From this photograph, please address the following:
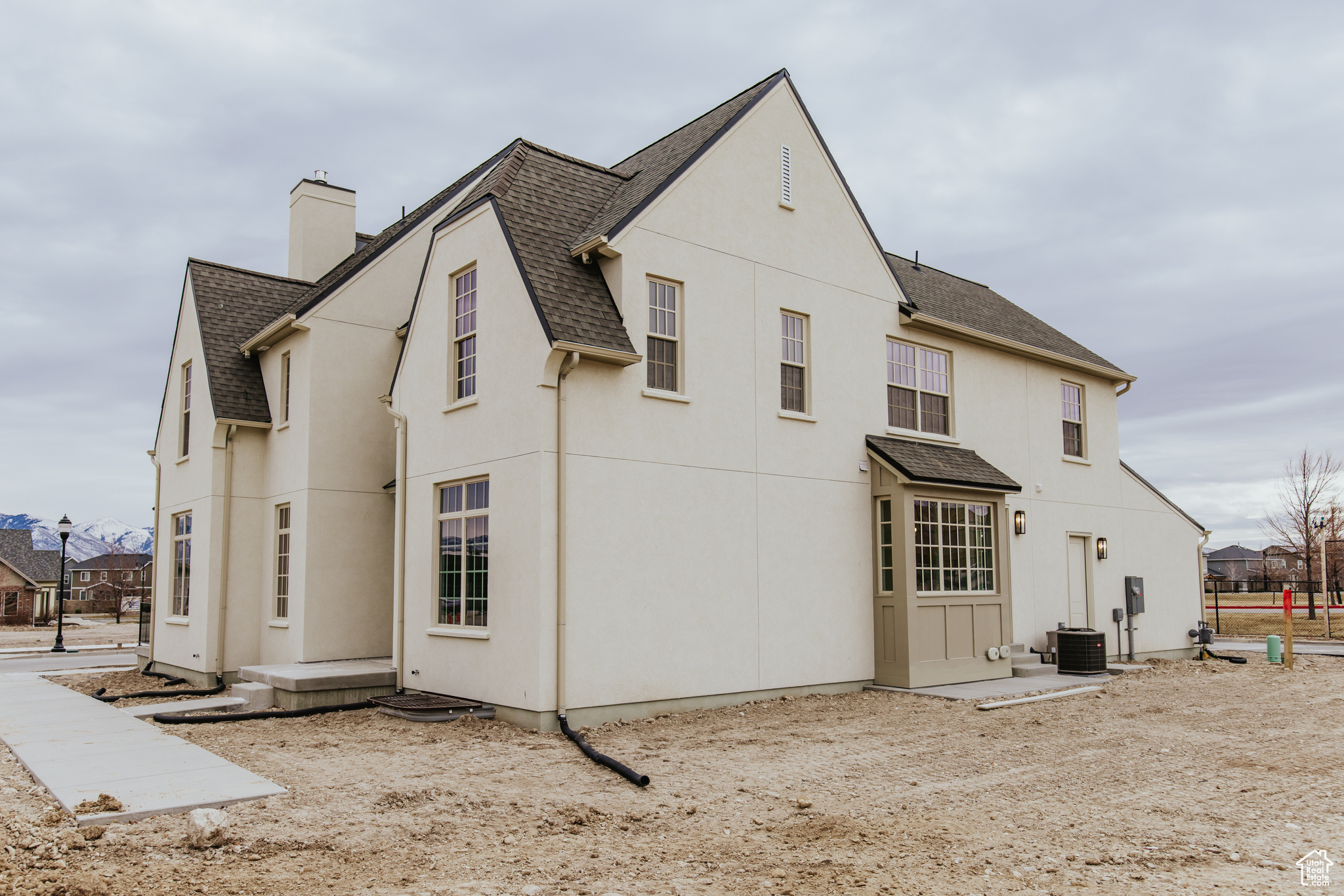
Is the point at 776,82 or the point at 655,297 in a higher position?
the point at 776,82

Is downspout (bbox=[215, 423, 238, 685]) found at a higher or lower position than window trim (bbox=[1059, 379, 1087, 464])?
lower

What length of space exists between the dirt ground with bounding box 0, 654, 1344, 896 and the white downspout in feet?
2.07

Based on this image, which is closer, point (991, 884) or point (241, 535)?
point (991, 884)

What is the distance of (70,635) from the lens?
37344 mm

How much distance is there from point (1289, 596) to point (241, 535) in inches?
726

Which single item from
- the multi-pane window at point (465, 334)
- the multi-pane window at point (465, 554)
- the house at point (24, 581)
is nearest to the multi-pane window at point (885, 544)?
the multi-pane window at point (465, 554)

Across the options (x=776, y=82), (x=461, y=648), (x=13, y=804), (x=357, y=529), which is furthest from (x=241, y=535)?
(x=776, y=82)

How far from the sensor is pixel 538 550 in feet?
34.2

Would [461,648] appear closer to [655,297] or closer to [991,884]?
[655,297]

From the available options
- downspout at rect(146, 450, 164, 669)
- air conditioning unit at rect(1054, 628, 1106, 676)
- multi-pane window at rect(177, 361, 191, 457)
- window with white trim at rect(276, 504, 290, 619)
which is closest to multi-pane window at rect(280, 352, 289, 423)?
window with white trim at rect(276, 504, 290, 619)

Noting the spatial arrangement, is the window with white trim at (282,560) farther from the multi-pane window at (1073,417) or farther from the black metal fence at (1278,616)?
the black metal fence at (1278,616)

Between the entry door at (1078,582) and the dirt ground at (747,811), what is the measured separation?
6.64 m

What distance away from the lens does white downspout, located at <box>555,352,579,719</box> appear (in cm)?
1036

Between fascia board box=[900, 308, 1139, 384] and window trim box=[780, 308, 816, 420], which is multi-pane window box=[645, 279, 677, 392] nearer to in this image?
window trim box=[780, 308, 816, 420]
